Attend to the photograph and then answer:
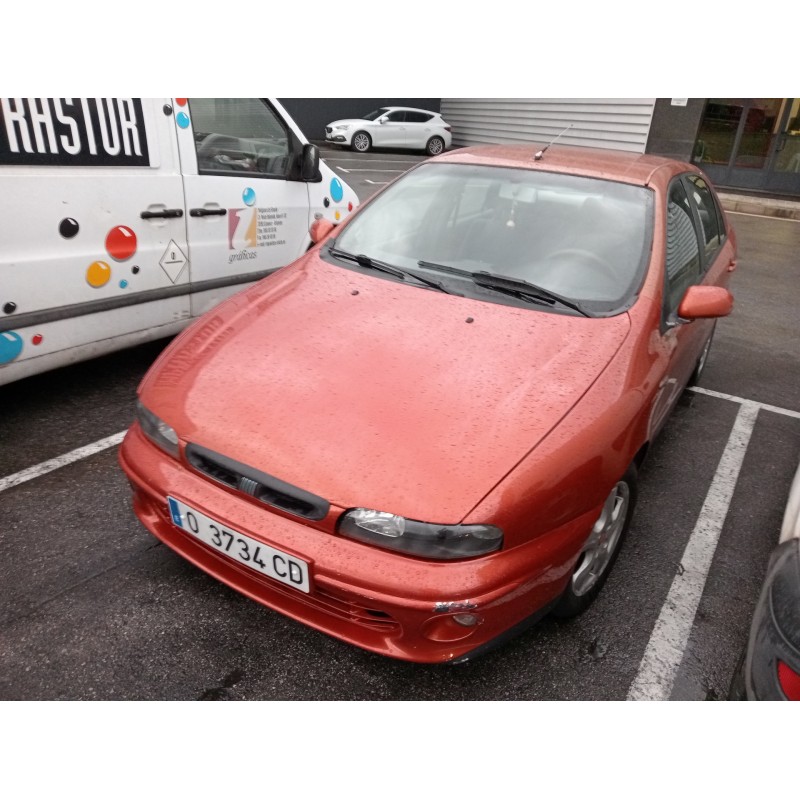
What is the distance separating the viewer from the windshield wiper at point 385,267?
2586 millimetres

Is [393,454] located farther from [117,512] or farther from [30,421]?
[30,421]

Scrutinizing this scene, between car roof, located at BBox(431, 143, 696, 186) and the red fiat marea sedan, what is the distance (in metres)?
0.02

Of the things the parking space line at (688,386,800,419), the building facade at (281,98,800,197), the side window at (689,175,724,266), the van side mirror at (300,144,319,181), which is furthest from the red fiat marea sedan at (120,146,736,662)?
the building facade at (281,98,800,197)

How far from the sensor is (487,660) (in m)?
2.14

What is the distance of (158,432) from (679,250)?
233cm

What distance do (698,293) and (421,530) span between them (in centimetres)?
167

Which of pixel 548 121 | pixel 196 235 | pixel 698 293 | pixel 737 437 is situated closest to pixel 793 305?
pixel 737 437

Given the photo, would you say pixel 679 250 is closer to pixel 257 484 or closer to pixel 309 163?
pixel 257 484

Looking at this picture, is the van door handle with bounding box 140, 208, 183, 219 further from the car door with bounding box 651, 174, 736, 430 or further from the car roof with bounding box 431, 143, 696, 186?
the car door with bounding box 651, 174, 736, 430

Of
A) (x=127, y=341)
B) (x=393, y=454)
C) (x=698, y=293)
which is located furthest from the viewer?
(x=127, y=341)

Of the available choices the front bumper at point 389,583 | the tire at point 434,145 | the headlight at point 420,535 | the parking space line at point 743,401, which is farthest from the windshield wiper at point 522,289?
the tire at point 434,145

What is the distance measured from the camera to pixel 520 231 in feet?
8.98

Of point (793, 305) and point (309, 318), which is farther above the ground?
point (309, 318)

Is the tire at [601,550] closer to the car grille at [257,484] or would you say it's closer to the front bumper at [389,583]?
the front bumper at [389,583]
